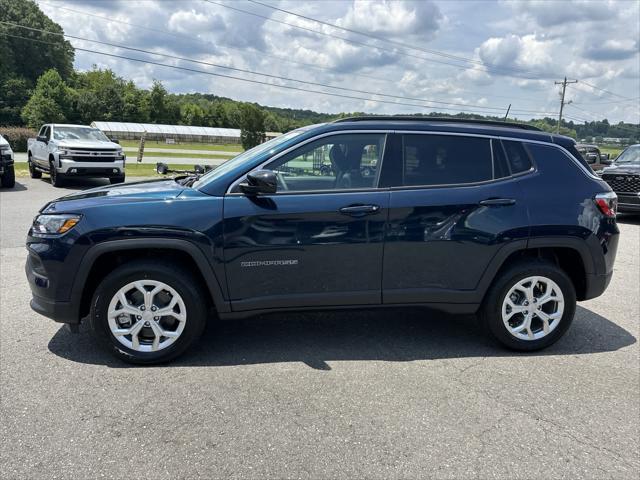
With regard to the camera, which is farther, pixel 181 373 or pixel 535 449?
pixel 181 373

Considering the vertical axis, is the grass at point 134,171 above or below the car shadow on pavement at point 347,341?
above

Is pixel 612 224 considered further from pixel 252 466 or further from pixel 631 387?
pixel 252 466

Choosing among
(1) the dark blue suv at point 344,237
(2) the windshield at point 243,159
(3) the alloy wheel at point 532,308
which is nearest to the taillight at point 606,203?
(1) the dark blue suv at point 344,237

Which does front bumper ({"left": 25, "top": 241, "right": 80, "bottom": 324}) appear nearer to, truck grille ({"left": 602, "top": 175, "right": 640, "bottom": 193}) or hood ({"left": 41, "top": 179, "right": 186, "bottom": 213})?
hood ({"left": 41, "top": 179, "right": 186, "bottom": 213})

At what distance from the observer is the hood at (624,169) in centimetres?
1209

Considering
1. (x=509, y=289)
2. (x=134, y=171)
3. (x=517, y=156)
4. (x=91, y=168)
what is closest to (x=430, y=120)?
(x=517, y=156)

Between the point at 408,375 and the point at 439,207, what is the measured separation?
131 cm

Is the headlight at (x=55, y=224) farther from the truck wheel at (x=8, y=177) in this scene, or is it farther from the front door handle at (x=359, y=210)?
the truck wheel at (x=8, y=177)

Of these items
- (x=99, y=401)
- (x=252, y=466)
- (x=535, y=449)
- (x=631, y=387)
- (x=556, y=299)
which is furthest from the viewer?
(x=556, y=299)

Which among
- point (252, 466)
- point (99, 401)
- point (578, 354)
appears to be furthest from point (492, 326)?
point (99, 401)

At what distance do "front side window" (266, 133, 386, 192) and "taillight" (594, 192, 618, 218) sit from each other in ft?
6.21

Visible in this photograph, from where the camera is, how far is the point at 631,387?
3.72 metres

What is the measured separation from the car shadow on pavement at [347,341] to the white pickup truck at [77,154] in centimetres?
1204

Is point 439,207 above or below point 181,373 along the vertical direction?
above
